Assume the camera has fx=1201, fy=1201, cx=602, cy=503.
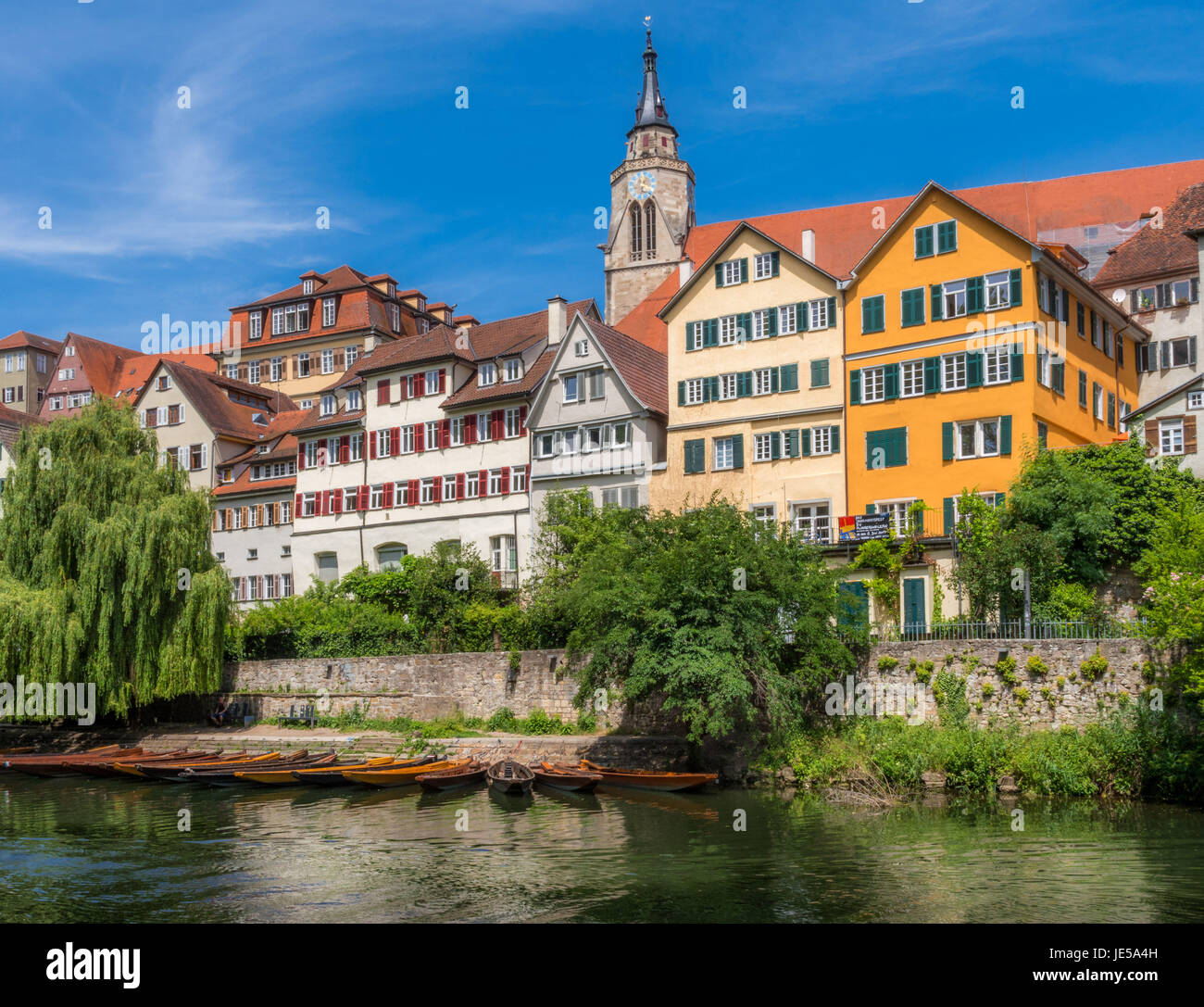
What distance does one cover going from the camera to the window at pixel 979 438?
127ft

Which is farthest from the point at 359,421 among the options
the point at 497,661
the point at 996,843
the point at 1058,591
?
the point at 996,843

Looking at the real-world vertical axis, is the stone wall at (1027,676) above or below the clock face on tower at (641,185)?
below

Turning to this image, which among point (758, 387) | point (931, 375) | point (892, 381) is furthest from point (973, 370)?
point (758, 387)

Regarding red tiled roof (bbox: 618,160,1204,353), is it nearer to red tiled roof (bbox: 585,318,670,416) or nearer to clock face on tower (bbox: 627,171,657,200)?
red tiled roof (bbox: 585,318,670,416)

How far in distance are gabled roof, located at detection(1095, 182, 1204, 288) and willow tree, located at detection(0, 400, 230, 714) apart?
3746cm

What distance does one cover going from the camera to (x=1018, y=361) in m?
38.5

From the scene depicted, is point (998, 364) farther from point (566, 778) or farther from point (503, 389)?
point (503, 389)

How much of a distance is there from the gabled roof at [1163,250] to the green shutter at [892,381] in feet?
46.0

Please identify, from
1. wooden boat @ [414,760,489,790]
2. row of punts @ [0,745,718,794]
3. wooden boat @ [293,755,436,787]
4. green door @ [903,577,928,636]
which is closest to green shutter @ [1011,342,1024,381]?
green door @ [903,577,928,636]

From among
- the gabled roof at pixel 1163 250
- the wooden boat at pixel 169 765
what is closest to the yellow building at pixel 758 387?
the gabled roof at pixel 1163 250

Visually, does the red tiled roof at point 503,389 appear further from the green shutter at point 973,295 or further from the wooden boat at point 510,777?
the wooden boat at point 510,777

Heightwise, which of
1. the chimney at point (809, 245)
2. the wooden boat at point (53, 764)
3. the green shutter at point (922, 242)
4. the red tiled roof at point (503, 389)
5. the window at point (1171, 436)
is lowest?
the wooden boat at point (53, 764)

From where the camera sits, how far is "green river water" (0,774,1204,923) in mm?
18094

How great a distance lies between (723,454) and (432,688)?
13742 mm
